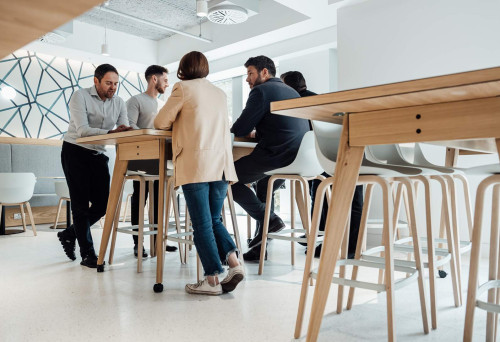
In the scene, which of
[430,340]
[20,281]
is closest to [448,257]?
[430,340]

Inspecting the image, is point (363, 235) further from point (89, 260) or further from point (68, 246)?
point (68, 246)

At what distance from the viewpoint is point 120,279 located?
249 cm

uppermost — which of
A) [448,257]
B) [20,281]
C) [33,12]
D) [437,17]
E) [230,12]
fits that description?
[230,12]

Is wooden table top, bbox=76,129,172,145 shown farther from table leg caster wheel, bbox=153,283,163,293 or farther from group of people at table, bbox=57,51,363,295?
table leg caster wheel, bbox=153,283,163,293

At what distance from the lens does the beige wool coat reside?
6.93 feet

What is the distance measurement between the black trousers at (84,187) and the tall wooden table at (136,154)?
246mm

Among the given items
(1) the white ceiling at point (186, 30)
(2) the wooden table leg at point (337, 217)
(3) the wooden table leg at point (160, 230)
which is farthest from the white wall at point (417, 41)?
(2) the wooden table leg at point (337, 217)

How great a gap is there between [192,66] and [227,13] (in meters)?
2.83

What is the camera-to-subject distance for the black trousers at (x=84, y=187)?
2.91m

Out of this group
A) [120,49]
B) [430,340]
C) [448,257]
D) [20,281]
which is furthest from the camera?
[120,49]

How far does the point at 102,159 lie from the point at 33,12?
2987 mm

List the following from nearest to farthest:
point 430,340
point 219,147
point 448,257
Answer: point 430,340
point 448,257
point 219,147

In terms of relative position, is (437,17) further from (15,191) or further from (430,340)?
(15,191)

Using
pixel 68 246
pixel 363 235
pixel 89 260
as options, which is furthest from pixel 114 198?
pixel 363 235
